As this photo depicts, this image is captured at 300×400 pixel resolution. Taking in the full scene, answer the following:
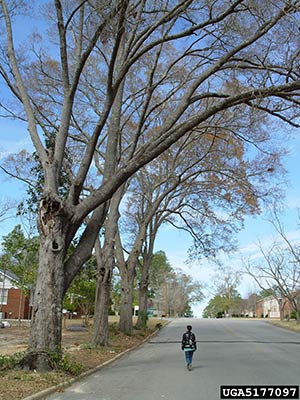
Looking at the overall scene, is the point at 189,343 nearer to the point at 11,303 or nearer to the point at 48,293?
the point at 48,293

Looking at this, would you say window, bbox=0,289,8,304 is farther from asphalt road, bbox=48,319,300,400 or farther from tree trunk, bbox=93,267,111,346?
asphalt road, bbox=48,319,300,400

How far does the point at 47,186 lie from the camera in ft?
36.8

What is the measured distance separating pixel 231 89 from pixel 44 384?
9.68m

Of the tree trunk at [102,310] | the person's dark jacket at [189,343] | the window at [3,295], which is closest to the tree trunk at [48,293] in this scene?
the person's dark jacket at [189,343]

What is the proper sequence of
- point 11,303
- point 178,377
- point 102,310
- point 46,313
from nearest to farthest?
point 46,313 → point 178,377 → point 102,310 → point 11,303

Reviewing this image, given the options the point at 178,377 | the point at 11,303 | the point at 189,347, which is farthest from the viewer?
the point at 11,303

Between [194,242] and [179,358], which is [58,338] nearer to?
[179,358]

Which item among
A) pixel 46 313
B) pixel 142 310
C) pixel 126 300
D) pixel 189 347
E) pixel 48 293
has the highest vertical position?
pixel 126 300

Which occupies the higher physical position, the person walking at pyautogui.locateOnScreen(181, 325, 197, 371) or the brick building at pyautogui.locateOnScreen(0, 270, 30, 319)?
the brick building at pyautogui.locateOnScreen(0, 270, 30, 319)

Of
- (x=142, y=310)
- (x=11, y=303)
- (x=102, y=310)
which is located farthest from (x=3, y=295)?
(x=102, y=310)

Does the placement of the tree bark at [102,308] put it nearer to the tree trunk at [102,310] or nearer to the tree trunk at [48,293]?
the tree trunk at [102,310]

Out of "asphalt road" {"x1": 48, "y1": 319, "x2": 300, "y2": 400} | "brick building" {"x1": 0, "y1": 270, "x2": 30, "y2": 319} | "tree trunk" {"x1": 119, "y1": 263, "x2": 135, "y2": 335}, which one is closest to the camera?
"asphalt road" {"x1": 48, "y1": 319, "x2": 300, "y2": 400}

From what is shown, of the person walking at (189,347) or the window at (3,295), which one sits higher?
the window at (3,295)

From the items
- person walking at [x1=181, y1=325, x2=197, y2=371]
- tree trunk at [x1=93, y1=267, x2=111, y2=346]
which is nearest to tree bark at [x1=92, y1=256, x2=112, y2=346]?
tree trunk at [x1=93, y1=267, x2=111, y2=346]
